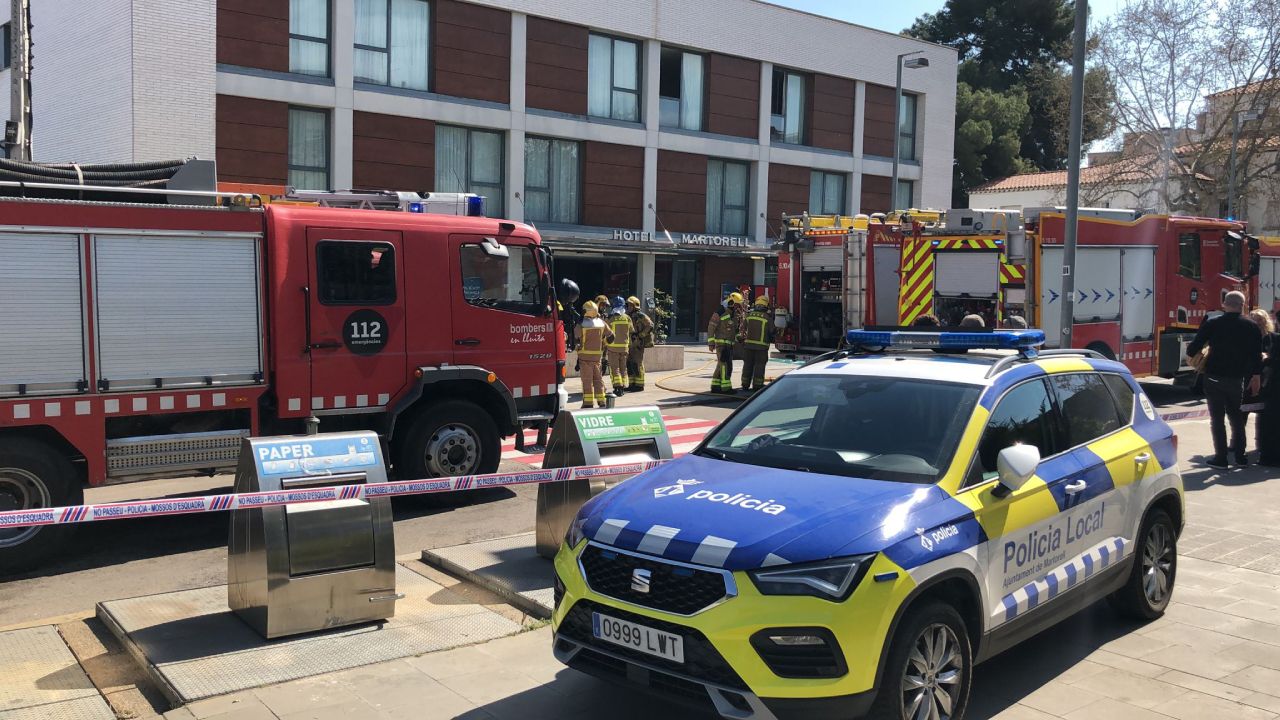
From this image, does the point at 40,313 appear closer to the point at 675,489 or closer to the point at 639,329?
the point at 675,489

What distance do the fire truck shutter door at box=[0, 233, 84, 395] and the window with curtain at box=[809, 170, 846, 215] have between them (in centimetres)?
2964

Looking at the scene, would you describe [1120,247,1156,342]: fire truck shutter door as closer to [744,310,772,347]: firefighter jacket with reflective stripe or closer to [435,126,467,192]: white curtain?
[744,310,772,347]: firefighter jacket with reflective stripe

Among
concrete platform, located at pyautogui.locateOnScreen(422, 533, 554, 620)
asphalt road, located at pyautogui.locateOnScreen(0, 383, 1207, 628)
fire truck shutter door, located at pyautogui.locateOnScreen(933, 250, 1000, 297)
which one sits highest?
fire truck shutter door, located at pyautogui.locateOnScreen(933, 250, 1000, 297)

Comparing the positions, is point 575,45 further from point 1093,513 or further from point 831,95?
point 1093,513

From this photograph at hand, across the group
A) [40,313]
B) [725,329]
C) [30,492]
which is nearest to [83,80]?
[725,329]

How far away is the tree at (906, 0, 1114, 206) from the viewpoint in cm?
5034

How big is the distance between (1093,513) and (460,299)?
231 inches

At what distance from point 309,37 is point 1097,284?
59.1 ft

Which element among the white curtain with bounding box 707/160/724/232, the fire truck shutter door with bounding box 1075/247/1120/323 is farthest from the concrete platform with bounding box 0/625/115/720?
the white curtain with bounding box 707/160/724/232

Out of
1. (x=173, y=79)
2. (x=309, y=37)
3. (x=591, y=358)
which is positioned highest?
(x=309, y=37)

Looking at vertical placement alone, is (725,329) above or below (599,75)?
below

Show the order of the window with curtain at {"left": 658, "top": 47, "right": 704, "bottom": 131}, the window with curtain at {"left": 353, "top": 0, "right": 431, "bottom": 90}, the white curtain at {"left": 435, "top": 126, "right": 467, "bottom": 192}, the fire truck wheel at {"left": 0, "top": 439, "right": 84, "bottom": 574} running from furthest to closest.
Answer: the window with curtain at {"left": 658, "top": 47, "right": 704, "bottom": 131} → the white curtain at {"left": 435, "top": 126, "right": 467, "bottom": 192} → the window with curtain at {"left": 353, "top": 0, "right": 431, "bottom": 90} → the fire truck wheel at {"left": 0, "top": 439, "right": 84, "bottom": 574}

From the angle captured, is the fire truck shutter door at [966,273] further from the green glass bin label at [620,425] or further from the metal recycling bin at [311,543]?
the metal recycling bin at [311,543]

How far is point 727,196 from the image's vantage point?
108 ft
